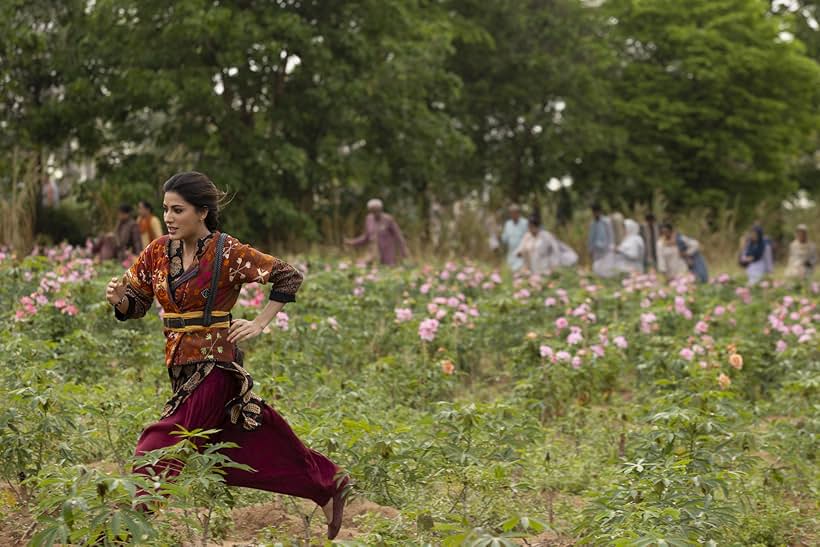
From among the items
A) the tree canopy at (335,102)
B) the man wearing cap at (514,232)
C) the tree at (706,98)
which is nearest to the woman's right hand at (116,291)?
the man wearing cap at (514,232)

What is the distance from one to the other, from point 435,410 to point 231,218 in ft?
40.7

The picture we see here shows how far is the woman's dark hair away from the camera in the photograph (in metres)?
4.38

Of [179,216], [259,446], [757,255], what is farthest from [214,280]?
[757,255]

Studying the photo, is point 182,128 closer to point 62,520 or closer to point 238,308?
point 238,308

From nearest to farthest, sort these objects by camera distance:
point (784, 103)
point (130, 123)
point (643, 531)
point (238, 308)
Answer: point (643, 531)
point (238, 308)
point (130, 123)
point (784, 103)

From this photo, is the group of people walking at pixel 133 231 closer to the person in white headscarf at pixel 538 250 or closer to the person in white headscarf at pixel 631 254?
the person in white headscarf at pixel 538 250

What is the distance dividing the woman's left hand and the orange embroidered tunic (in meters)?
0.05

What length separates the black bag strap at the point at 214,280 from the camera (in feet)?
14.4

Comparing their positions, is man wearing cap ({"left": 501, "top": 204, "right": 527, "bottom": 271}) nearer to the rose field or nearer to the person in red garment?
the rose field

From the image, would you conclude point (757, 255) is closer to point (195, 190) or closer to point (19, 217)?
point (19, 217)

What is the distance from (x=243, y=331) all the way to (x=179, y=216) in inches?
18.5

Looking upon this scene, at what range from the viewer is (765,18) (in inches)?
1372

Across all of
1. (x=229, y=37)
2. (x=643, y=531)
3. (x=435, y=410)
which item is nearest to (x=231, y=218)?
(x=229, y=37)

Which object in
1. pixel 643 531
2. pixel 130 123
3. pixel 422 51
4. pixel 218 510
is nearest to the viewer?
pixel 643 531
